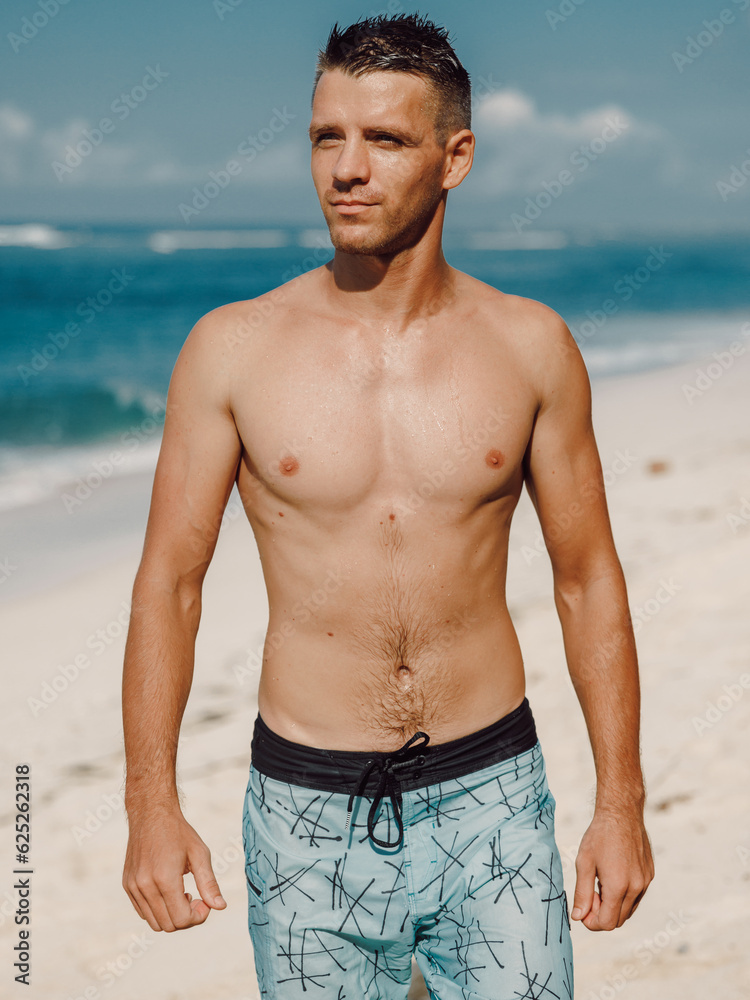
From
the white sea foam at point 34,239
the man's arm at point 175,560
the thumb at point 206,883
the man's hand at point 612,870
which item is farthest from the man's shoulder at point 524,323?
the white sea foam at point 34,239

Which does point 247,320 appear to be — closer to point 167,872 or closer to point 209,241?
point 167,872

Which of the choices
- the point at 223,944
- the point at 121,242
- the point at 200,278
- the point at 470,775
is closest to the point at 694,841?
the point at 223,944

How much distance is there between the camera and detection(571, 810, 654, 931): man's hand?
7.24 ft

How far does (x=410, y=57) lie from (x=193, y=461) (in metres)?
0.98

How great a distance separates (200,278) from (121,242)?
33.1 meters

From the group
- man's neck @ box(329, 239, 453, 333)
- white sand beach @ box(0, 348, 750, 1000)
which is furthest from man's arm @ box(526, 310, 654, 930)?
white sand beach @ box(0, 348, 750, 1000)

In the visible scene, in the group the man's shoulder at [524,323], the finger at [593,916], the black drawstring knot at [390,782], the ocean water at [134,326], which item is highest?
the ocean water at [134,326]

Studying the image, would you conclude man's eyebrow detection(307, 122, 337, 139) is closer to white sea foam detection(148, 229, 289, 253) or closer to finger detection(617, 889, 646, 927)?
finger detection(617, 889, 646, 927)

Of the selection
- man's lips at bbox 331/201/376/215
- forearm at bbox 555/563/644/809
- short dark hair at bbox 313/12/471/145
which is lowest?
forearm at bbox 555/563/644/809

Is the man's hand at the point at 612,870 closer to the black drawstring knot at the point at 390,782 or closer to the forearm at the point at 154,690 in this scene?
the black drawstring knot at the point at 390,782

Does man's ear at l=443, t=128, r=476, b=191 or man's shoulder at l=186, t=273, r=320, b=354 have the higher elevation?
man's ear at l=443, t=128, r=476, b=191

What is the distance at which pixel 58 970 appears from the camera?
154 inches

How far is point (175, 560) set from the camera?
225 cm

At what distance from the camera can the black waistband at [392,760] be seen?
2230mm
